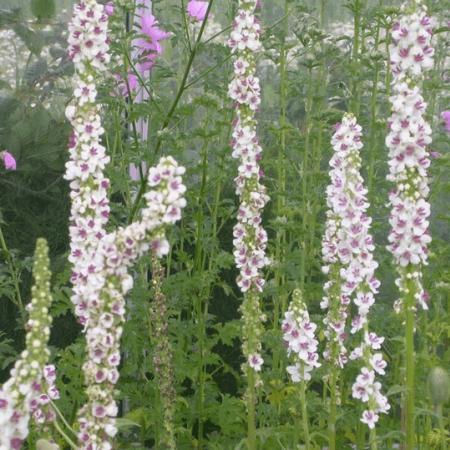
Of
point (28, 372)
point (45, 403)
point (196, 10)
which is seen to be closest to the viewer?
point (28, 372)

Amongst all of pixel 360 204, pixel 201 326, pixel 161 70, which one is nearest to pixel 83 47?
pixel 360 204

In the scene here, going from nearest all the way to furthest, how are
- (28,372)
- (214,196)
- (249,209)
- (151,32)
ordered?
(28,372), (249,209), (151,32), (214,196)

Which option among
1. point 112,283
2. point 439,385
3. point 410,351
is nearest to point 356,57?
point 410,351

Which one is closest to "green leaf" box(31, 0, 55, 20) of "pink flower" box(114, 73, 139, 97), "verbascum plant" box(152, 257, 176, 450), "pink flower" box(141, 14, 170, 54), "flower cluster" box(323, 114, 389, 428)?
"pink flower" box(114, 73, 139, 97)

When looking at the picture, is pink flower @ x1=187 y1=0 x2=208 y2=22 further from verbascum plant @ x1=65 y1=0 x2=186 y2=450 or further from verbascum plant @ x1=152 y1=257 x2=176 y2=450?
verbascum plant @ x1=65 y1=0 x2=186 y2=450

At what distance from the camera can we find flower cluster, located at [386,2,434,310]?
2.35m

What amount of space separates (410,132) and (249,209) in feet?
1.70

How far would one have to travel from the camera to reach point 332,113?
3471mm

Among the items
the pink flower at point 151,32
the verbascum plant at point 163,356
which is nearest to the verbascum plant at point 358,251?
the verbascum plant at point 163,356

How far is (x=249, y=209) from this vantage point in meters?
2.67

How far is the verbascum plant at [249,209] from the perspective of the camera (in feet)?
8.75

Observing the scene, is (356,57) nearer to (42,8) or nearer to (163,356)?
(163,356)

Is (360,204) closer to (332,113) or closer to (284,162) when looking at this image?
(332,113)

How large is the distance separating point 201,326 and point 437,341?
84cm
